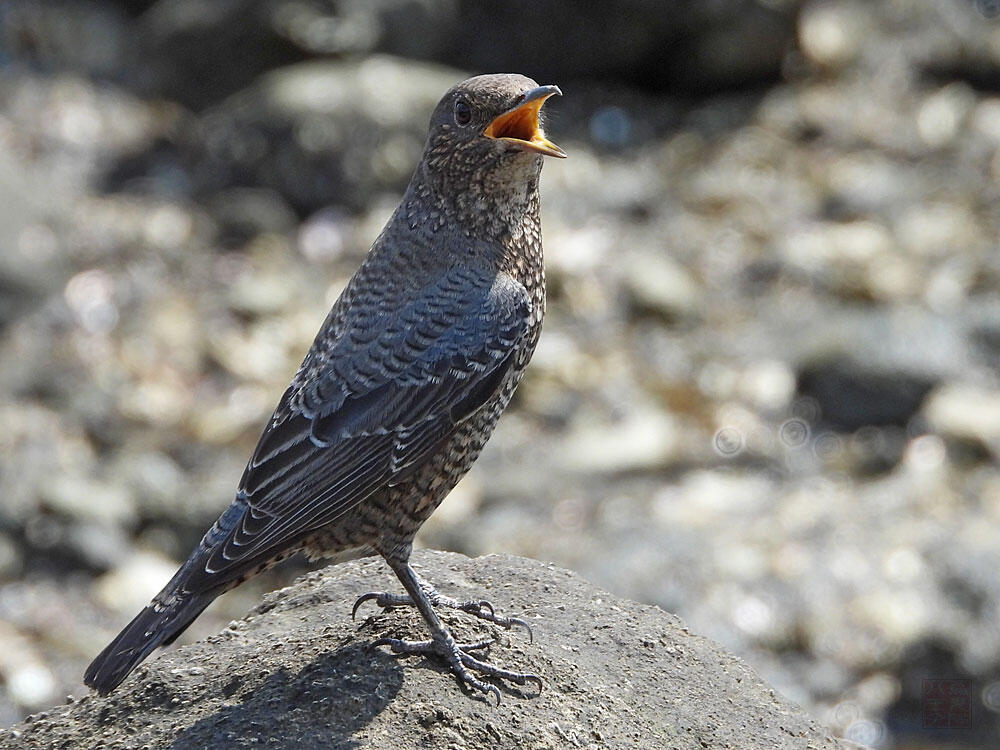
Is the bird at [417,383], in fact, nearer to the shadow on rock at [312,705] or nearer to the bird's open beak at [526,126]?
the bird's open beak at [526,126]

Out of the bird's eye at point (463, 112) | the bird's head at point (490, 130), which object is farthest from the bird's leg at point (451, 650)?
the bird's eye at point (463, 112)

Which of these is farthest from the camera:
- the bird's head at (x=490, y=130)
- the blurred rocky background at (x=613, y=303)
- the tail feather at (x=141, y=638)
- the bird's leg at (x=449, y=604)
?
the blurred rocky background at (x=613, y=303)

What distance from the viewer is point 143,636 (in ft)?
14.6

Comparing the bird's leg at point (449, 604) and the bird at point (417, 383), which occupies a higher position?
the bird at point (417, 383)

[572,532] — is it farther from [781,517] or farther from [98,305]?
[98,305]

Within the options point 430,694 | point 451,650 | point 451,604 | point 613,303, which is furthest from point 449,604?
point 613,303

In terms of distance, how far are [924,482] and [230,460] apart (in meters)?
4.90

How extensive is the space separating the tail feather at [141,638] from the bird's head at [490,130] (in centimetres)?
178

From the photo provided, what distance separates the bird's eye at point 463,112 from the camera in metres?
5.26

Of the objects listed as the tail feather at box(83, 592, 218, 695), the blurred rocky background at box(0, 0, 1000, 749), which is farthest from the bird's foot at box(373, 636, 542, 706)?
the blurred rocky background at box(0, 0, 1000, 749)

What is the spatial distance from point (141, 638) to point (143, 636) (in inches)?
0.4

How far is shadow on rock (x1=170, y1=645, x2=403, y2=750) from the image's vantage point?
4371 millimetres

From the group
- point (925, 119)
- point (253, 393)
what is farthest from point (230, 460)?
point (925, 119)

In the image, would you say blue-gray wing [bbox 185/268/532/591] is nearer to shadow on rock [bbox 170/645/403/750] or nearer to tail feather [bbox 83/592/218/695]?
tail feather [bbox 83/592/218/695]
